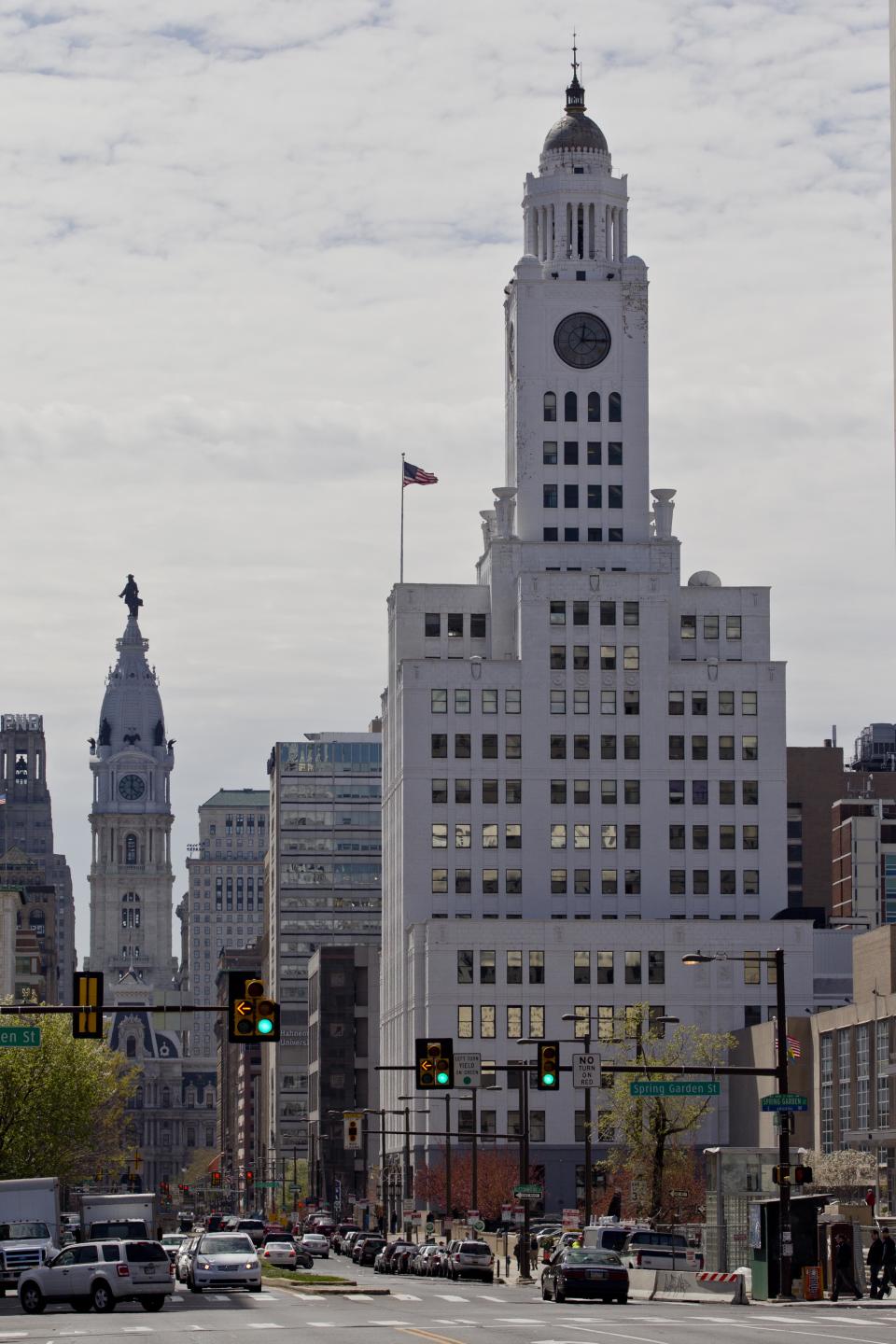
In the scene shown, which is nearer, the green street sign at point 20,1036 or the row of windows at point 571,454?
the green street sign at point 20,1036

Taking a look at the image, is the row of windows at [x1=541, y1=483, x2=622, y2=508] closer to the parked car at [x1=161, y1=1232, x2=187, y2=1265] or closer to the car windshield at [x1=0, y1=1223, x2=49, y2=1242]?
the parked car at [x1=161, y1=1232, x2=187, y2=1265]

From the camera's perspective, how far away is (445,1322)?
52.8m

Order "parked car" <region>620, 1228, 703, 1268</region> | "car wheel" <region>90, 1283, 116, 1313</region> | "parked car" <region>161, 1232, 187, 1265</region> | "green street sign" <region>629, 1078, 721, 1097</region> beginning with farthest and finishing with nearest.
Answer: "parked car" <region>161, 1232, 187, 1265</region>
"parked car" <region>620, 1228, 703, 1268</region>
"green street sign" <region>629, 1078, 721, 1097</region>
"car wheel" <region>90, 1283, 116, 1313</region>

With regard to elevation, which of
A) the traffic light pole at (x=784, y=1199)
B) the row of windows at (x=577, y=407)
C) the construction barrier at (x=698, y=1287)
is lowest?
the construction barrier at (x=698, y=1287)

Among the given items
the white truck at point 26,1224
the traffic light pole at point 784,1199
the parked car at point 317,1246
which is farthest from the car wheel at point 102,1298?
the parked car at point 317,1246

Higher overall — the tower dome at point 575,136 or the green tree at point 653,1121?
the tower dome at point 575,136

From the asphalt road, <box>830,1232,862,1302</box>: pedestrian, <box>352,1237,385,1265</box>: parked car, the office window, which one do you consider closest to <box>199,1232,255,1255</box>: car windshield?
the asphalt road

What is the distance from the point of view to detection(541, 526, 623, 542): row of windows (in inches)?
6658

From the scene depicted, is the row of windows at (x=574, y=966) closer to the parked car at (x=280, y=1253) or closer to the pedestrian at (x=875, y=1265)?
the parked car at (x=280, y=1253)

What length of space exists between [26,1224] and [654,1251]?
19.8 meters

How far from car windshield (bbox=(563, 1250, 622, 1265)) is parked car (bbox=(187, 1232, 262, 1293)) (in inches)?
401

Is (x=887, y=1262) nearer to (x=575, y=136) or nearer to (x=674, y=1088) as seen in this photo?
(x=674, y=1088)

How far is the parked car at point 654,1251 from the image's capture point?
245ft

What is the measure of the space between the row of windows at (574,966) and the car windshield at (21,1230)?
7835 cm
